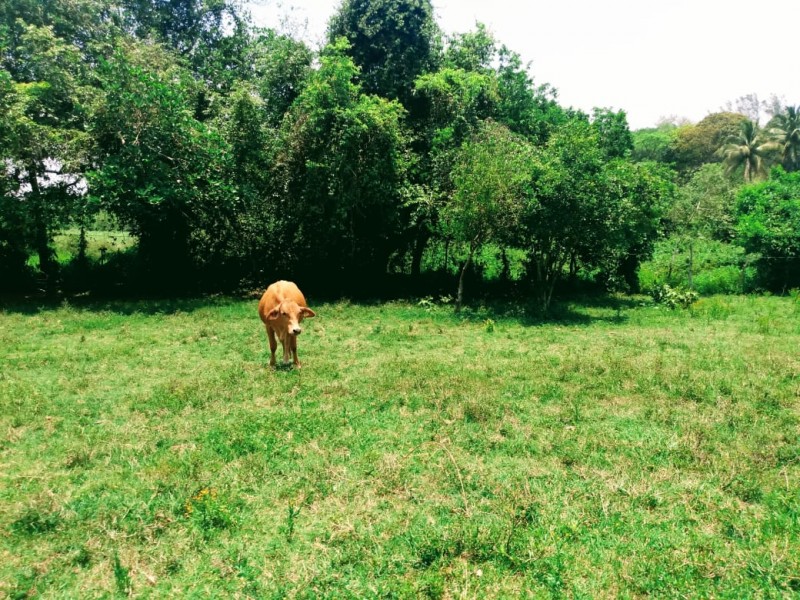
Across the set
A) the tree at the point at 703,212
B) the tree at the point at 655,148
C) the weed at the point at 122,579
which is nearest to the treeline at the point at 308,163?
the tree at the point at 703,212

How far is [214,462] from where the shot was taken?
5.23m

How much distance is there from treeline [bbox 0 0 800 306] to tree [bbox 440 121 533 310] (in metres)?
0.06

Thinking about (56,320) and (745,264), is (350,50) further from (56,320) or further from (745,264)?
(745,264)

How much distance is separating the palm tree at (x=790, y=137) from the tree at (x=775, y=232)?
2811cm

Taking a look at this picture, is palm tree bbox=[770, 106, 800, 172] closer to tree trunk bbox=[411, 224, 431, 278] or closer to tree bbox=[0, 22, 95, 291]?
tree trunk bbox=[411, 224, 431, 278]

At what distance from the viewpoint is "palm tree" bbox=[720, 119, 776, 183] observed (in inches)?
1641

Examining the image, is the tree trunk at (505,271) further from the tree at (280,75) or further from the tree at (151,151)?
the tree at (151,151)

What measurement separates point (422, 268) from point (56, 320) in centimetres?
1240

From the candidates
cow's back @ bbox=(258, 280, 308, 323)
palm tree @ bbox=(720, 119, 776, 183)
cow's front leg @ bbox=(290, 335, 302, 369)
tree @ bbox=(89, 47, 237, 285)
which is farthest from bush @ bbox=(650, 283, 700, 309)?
palm tree @ bbox=(720, 119, 776, 183)

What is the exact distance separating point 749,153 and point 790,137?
13.1 feet

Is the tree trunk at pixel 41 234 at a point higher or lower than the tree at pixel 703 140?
lower

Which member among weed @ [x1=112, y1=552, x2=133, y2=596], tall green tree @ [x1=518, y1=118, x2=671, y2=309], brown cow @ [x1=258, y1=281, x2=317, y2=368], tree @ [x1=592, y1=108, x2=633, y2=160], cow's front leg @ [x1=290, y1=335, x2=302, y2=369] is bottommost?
weed @ [x1=112, y1=552, x2=133, y2=596]

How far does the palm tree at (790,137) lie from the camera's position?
42.0 m

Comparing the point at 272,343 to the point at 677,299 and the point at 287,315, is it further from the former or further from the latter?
the point at 677,299
